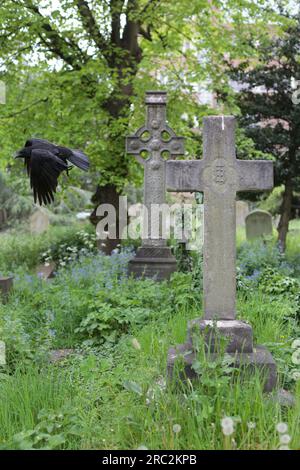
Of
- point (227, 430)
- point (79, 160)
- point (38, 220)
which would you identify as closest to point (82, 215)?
point (38, 220)

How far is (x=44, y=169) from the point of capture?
4164 mm

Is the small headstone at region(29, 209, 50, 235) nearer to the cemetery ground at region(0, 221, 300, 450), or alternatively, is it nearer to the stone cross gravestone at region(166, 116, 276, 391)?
the cemetery ground at region(0, 221, 300, 450)

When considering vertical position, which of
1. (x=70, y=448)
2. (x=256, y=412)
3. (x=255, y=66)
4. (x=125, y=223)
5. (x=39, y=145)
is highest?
(x=255, y=66)

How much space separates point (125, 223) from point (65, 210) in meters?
9.03

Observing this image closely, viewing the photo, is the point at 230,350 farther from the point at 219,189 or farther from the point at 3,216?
the point at 3,216

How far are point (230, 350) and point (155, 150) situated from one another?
16.3 ft

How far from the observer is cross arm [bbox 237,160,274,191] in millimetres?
3877

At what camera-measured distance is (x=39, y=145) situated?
A: 166 inches

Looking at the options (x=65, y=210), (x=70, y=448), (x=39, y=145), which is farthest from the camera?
(x=65, y=210)

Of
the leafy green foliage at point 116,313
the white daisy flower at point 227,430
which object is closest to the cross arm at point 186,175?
the leafy green foliage at point 116,313

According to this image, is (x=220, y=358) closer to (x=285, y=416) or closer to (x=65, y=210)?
(x=285, y=416)

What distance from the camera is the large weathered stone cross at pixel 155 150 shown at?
819 centimetres

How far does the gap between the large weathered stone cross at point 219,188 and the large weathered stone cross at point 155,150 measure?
4.30m

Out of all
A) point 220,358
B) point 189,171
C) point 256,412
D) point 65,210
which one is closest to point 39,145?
point 189,171
